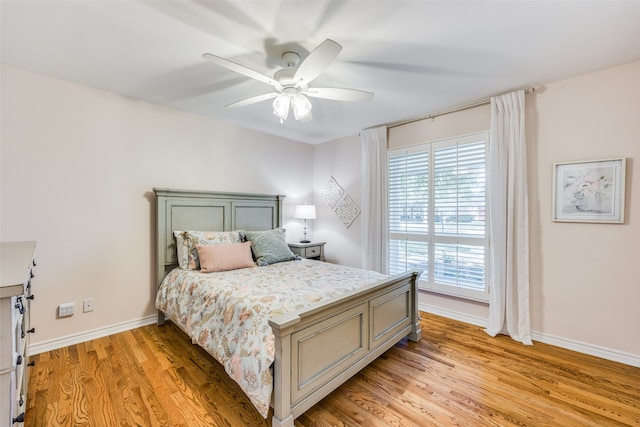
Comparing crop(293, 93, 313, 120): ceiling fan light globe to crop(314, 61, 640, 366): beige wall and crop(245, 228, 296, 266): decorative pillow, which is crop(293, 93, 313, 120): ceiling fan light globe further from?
crop(314, 61, 640, 366): beige wall

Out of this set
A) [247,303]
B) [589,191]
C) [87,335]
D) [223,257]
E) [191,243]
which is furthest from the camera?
[191,243]

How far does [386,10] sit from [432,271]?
9.16 ft

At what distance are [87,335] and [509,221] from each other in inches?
169

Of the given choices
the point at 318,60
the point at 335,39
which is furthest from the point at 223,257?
the point at 335,39

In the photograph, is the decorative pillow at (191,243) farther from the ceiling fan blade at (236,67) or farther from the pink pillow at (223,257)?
the ceiling fan blade at (236,67)

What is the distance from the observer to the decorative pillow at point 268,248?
10.3 feet

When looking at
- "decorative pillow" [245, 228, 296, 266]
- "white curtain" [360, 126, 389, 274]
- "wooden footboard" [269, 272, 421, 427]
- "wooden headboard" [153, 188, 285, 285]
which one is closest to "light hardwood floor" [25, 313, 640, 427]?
"wooden footboard" [269, 272, 421, 427]

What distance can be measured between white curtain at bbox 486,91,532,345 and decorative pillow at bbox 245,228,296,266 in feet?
7.43

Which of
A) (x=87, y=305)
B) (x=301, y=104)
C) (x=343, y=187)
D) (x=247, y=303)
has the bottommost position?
(x=87, y=305)

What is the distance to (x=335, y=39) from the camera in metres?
1.94

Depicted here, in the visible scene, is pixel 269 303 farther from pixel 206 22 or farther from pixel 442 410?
pixel 206 22

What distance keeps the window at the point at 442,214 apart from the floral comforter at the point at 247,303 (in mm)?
1160

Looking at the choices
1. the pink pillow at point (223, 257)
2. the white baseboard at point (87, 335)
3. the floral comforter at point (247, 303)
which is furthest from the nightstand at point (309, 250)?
the white baseboard at point (87, 335)

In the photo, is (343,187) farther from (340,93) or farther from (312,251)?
(340,93)
